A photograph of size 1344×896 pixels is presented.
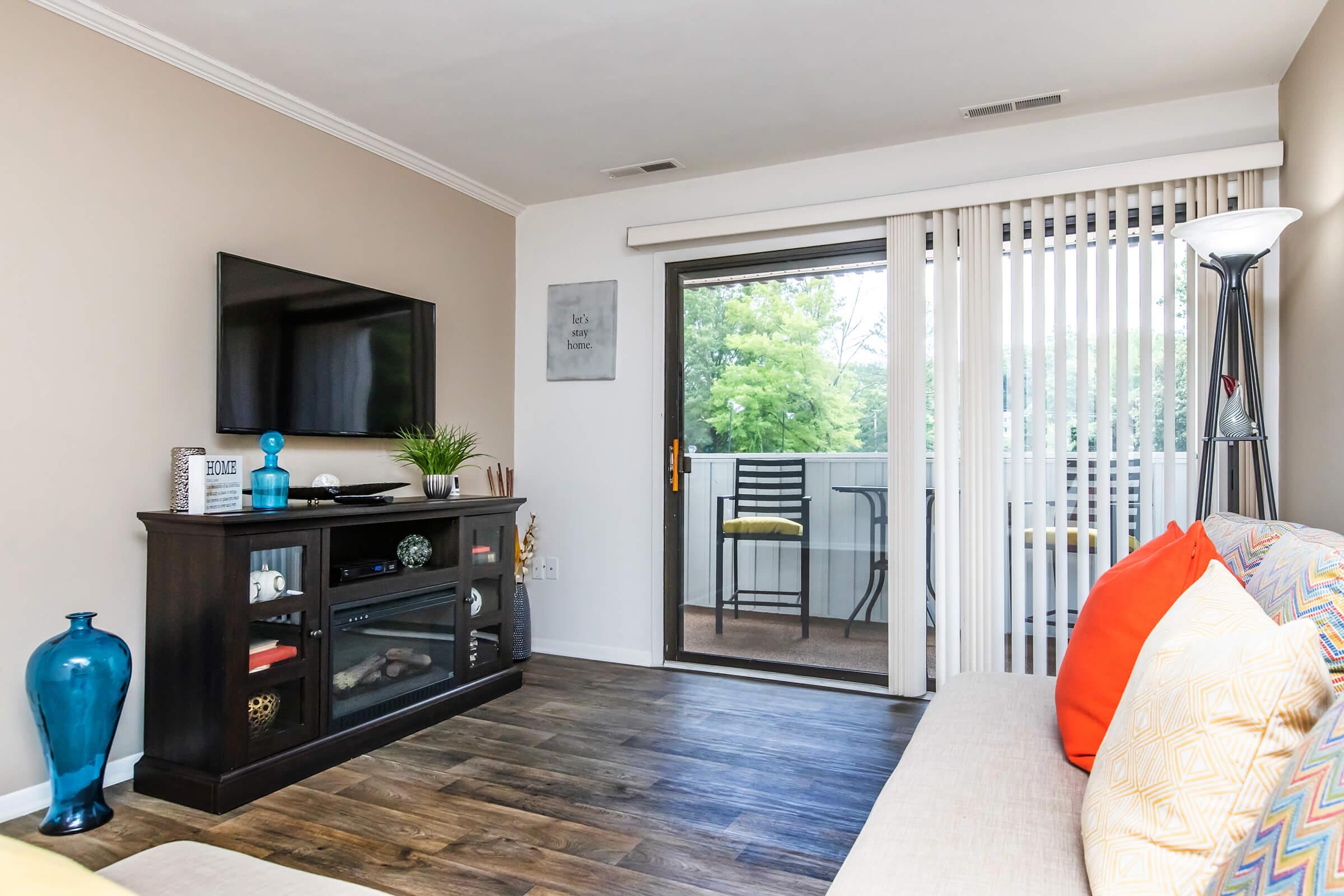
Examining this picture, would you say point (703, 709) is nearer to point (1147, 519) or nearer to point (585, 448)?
point (585, 448)

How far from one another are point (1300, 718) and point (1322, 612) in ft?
1.55

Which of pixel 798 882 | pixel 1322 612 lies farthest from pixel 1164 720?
pixel 798 882

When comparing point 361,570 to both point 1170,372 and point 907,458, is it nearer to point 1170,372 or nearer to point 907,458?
point 907,458

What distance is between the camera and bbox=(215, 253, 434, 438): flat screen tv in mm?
2922

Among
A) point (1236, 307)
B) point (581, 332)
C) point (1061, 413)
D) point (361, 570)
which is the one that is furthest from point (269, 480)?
point (1236, 307)

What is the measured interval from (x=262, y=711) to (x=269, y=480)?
0.75 m

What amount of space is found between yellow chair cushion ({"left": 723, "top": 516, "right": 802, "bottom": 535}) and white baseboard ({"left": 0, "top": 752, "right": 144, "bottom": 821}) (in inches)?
103

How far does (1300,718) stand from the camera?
92 centimetres

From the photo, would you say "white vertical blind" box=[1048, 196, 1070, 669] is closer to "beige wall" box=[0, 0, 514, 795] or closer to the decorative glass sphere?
the decorative glass sphere

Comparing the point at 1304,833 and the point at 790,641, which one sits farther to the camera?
the point at 790,641

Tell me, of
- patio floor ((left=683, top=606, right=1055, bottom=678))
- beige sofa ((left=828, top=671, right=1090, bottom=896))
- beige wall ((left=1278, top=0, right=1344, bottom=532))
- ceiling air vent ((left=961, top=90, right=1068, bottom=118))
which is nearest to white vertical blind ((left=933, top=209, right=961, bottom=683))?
patio floor ((left=683, top=606, right=1055, bottom=678))

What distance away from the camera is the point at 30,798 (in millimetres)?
2416

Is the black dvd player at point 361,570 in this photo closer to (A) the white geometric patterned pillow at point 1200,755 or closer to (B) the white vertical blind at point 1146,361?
(A) the white geometric patterned pillow at point 1200,755

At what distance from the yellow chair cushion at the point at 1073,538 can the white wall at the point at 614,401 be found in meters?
1.60
